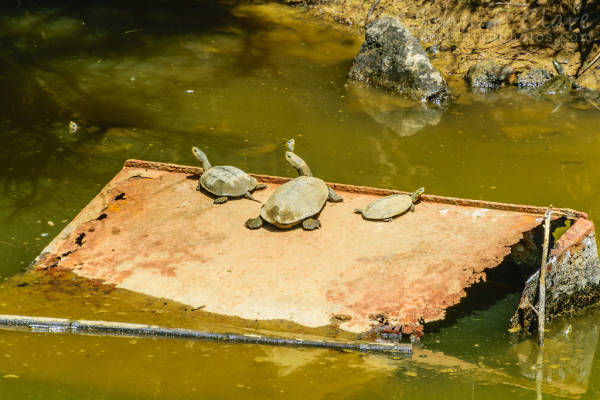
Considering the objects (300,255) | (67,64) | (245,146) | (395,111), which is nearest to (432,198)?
(300,255)

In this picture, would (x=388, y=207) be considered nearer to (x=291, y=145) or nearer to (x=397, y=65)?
(x=291, y=145)

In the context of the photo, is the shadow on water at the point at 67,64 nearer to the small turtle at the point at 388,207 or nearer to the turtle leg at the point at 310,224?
the turtle leg at the point at 310,224

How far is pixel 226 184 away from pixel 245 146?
Result: 2.53 metres

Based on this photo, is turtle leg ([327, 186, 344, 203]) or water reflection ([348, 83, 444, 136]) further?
water reflection ([348, 83, 444, 136])

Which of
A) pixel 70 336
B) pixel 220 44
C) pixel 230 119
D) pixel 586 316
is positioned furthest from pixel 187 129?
pixel 586 316

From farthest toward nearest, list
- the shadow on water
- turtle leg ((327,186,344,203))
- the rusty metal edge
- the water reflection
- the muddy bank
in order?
1. the muddy bank
2. the water reflection
3. the shadow on water
4. turtle leg ((327,186,344,203))
5. the rusty metal edge

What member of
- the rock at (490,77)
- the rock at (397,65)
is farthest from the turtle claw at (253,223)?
the rock at (490,77)

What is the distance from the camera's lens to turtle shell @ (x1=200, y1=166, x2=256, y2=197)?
5281mm

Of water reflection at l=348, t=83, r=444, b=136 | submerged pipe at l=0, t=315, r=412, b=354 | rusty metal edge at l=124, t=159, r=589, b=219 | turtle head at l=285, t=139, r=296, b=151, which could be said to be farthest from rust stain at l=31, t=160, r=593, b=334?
water reflection at l=348, t=83, r=444, b=136

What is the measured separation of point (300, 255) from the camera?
184 inches

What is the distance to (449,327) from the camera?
15.6 feet

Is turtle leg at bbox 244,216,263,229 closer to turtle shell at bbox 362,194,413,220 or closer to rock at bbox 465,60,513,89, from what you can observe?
turtle shell at bbox 362,194,413,220

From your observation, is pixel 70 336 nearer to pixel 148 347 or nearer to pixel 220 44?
pixel 148 347

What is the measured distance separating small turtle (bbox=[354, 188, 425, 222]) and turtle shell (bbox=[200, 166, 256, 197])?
91 cm
